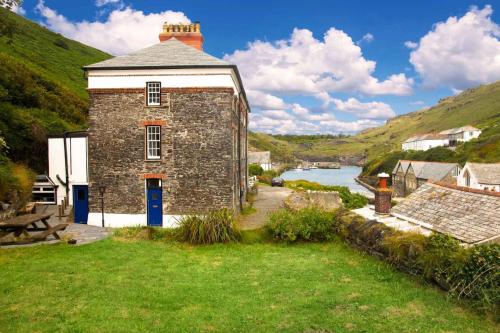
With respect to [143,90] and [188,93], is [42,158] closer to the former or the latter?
[143,90]

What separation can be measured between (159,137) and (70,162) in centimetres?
656

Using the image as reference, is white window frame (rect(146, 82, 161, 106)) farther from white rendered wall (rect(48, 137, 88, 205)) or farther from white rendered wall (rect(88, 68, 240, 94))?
white rendered wall (rect(48, 137, 88, 205))

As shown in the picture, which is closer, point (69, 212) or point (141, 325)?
point (141, 325)

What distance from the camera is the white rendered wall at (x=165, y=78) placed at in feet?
63.3

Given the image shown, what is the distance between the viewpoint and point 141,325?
753 cm

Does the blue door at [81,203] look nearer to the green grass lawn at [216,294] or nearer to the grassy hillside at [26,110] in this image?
the grassy hillside at [26,110]

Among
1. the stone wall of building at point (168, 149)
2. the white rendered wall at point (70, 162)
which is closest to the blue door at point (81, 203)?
the white rendered wall at point (70, 162)

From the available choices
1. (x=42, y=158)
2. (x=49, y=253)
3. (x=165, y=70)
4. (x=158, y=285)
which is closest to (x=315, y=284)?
(x=158, y=285)

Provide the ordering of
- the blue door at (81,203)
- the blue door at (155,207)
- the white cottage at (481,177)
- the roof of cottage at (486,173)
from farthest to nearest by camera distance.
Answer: the roof of cottage at (486,173), the white cottage at (481,177), the blue door at (81,203), the blue door at (155,207)

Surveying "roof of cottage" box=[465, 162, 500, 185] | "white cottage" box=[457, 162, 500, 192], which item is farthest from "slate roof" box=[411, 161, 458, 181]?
"roof of cottage" box=[465, 162, 500, 185]

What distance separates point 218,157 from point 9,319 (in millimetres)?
12696

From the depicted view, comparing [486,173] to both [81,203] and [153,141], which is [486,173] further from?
[81,203]

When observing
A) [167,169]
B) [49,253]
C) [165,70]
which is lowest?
[49,253]

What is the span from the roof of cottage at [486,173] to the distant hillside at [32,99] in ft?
185
